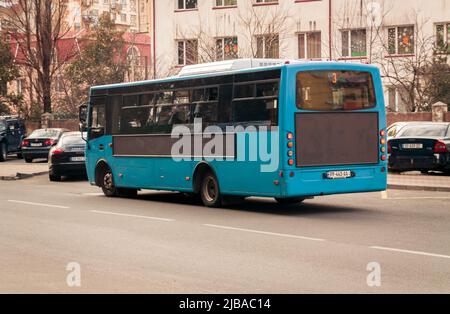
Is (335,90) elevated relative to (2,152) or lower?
elevated

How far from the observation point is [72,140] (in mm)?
28875

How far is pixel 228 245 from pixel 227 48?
40420 mm

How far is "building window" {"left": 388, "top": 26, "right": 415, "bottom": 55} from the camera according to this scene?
47656mm

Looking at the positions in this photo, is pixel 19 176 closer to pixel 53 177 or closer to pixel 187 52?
pixel 53 177

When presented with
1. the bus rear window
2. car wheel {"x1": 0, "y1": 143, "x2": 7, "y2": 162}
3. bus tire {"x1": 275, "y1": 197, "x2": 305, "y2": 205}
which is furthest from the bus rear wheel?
car wheel {"x1": 0, "y1": 143, "x2": 7, "y2": 162}

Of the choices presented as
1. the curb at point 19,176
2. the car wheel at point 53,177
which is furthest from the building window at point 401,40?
the car wheel at point 53,177

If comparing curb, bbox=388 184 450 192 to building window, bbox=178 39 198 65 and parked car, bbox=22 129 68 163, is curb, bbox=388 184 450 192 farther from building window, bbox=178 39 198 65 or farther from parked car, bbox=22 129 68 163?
building window, bbox=178 39 198 65

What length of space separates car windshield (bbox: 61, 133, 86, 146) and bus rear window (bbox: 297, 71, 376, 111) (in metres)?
13.1

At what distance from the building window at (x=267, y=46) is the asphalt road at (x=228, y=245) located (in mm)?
31349

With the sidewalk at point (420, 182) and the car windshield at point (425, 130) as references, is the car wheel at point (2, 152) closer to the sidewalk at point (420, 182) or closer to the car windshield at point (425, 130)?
the sidewalk at point (420, 182)

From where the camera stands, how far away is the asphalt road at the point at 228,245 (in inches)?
370

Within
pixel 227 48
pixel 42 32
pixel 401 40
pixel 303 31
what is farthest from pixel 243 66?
pixel 42 32

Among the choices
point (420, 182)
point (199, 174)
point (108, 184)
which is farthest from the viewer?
point (420, 182)
